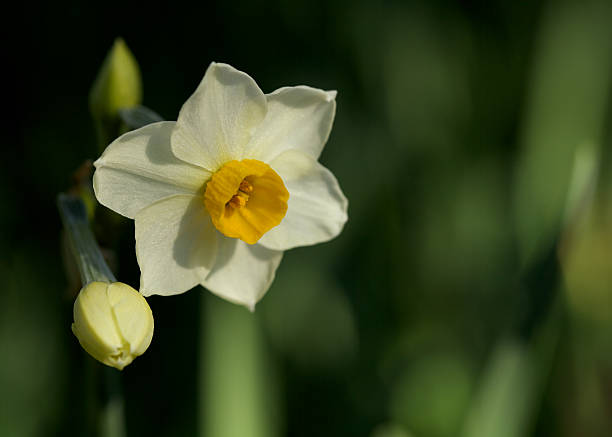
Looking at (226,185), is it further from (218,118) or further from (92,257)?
(92,257)

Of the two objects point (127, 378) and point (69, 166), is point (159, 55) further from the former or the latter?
point (127, 378)

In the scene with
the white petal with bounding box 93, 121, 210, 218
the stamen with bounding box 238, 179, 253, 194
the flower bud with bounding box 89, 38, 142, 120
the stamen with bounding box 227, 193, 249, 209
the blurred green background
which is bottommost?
the blurred green background

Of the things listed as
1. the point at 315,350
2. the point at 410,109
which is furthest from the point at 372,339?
the point at 410,109

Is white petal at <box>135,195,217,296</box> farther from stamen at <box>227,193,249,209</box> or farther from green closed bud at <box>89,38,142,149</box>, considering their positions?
green closed bud at <box>89,38,142,149</box>

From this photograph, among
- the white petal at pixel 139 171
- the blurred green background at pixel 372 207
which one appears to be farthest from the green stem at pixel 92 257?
the blurred green background at pixel 372 207

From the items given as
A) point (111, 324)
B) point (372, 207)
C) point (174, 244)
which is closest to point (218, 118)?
point (174, 244)

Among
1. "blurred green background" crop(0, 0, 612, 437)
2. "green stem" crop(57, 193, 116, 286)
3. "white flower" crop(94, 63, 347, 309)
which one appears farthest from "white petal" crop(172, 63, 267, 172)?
"blurred green background" crop(0, 0, 612, 437)

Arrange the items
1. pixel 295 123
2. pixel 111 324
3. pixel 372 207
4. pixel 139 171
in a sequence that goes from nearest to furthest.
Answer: pixel 111 324
pixel 139 171
pixel 295 123
pixel 372 207

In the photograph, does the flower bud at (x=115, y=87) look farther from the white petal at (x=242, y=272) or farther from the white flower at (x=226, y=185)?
the white petal at (x=242, y=272)

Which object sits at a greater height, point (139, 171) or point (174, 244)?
point (139, 171)
